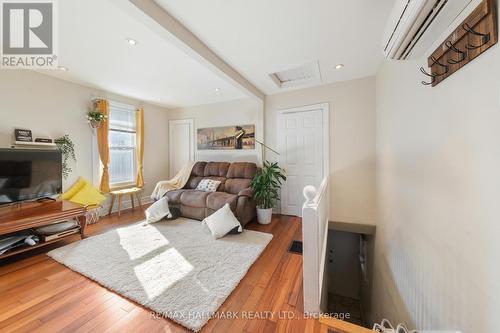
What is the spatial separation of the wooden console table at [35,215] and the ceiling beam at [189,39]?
2557 mm

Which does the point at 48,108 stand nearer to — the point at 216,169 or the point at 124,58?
the point at 124,58

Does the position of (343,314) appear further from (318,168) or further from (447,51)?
(447,51)

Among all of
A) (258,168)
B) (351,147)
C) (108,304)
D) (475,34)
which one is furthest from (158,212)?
(475,34)

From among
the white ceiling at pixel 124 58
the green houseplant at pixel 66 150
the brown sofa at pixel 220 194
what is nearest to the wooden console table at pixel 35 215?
the green houseplant at pixel 66 150

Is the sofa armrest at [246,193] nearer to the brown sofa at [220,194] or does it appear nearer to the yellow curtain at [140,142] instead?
the brown sofa at [220,194]

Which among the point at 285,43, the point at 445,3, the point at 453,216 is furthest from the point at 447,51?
the point at 285,43

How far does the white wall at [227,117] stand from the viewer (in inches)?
161

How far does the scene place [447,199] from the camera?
120 centimetres

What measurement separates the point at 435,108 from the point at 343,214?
240cm

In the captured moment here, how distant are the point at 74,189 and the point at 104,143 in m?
0.95

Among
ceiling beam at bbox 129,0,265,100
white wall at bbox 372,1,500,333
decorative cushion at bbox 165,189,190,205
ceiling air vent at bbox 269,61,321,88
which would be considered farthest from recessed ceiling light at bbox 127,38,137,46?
white wall at bbox 372,1,500,333

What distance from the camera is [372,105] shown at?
121 inches

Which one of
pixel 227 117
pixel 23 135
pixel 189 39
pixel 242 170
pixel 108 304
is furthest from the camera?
pixel 227 117

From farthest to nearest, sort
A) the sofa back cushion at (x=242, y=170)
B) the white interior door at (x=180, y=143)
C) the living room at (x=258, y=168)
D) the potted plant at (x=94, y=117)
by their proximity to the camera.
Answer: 1. the white interior door at (x=180, y=143)
2. the sofa back cushion at (x=242, y=170)
3. the potted plant at (x=94, y=117)
4. the living room at (x=258, y=168)
